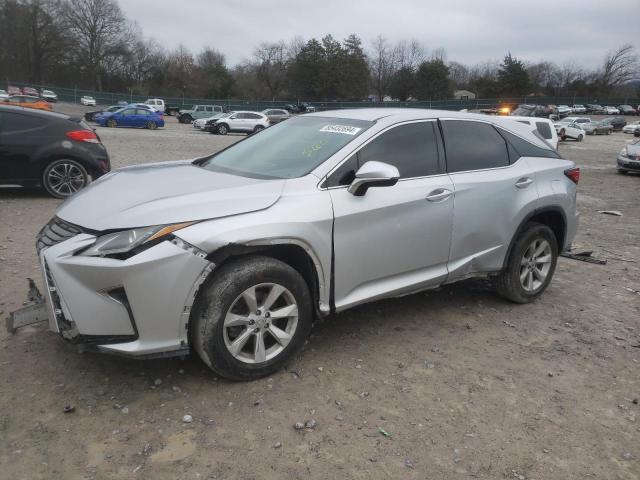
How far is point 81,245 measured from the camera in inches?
114

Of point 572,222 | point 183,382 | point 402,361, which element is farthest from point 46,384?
point 572,222

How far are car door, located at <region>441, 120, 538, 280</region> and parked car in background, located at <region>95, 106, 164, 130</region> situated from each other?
30.6m

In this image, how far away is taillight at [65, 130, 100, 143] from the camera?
849 cm

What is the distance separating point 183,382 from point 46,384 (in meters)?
0.81

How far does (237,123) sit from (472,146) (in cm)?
3034

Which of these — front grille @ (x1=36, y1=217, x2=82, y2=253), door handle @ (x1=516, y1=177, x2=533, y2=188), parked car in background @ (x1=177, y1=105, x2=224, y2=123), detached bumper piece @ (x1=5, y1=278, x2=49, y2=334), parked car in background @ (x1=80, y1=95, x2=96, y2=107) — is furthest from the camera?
parked car in background @ (x1=80, y1=95, x2=96, y2=107)

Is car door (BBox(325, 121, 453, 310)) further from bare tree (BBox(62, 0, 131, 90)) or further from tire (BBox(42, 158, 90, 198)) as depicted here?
bare tree (BBox(62, 0, 131, 90))

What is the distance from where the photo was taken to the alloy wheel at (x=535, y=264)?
481 centimetres

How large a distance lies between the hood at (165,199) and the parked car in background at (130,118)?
30.4 m

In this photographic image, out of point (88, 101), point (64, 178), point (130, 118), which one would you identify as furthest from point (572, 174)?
point (88, 101)

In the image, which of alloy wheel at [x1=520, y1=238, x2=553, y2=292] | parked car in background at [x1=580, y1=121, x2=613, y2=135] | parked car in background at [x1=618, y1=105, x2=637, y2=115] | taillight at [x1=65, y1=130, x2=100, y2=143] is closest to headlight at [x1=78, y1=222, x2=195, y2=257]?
alloy wheel at [x1=520, y1=238, x2=553, y2=292]

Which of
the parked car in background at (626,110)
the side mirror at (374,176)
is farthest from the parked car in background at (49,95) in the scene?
the parked car in background at (626,110)

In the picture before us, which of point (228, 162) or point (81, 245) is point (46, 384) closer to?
point (81, 245)

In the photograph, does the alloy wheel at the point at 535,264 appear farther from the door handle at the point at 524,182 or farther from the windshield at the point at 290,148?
the windshield at the point at 290,148
